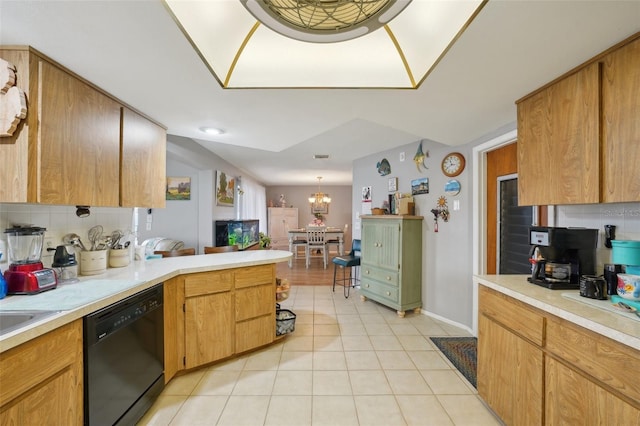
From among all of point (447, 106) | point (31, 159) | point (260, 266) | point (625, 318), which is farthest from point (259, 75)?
point (625, 318)

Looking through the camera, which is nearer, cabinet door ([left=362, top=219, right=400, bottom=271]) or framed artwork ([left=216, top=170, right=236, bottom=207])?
cabinet door ([left=362, top=219, right=400, bottom=271])

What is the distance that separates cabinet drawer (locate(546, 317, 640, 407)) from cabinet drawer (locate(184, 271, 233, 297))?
2038mm

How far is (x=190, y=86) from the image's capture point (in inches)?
62.9

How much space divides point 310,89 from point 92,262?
190 centimetres

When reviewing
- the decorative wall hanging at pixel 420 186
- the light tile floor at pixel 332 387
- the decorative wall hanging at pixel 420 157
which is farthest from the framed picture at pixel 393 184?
the light tile floor at pixel 332 387

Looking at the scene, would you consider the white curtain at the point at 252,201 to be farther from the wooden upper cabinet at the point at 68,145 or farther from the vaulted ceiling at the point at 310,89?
the wooden upper cabinet at the point at 68,145

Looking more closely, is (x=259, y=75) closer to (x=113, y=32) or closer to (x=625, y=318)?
(x=113, y=32)

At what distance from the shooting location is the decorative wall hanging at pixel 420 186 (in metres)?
3.20

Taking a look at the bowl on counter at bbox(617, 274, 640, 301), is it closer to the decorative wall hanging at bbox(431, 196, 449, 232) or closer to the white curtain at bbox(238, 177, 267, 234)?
the decorative wall hanging at bbox(431, 196, 449, 232)

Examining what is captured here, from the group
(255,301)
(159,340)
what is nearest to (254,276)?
(255,301)

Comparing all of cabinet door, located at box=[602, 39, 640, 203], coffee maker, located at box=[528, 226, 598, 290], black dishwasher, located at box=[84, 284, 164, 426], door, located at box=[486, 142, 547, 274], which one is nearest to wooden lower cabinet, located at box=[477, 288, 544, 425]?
coffee maker, located at box=[528, 226, 598, 290]

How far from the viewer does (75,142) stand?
142cm

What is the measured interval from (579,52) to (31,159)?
2684 millimetres

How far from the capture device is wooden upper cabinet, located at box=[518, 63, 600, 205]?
1.30m
